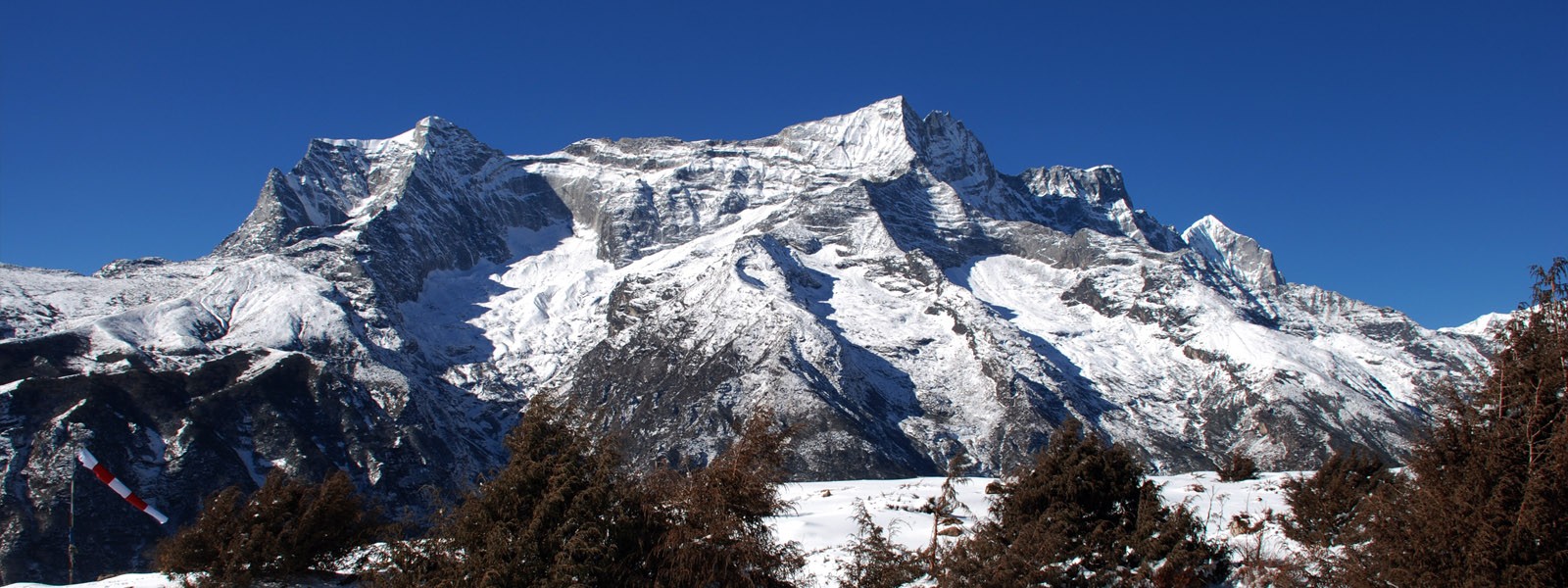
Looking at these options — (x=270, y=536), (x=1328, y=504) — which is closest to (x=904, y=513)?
(x=1328, y=504)

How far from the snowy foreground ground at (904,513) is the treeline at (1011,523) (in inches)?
56.4

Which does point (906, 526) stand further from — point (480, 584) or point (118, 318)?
point (118, 318)

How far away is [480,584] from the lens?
16188 mm

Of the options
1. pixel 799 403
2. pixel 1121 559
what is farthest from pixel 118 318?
pixel 1121 559

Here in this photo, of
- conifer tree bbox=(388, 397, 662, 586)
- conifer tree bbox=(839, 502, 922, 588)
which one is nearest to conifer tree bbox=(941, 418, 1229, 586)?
conifer tree bbox=(839, 502, 922, 588)

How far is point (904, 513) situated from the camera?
30906 mm

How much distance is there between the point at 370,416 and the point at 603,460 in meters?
163

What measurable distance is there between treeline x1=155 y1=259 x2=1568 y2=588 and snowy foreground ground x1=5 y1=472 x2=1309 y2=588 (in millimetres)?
1433

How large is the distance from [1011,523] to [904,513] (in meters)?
10.3

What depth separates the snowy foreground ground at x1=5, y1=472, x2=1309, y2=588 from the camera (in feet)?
76.6

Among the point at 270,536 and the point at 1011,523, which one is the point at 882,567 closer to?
the point at 1011,523

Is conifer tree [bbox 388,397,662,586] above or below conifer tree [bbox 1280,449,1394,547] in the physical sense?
below

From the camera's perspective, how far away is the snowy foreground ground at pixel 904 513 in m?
23.3

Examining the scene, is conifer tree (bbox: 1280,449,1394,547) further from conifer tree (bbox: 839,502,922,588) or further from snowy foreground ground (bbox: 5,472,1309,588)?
conifer tree (bbox: 839,502,922,588)
